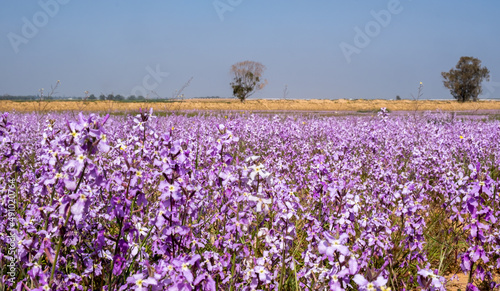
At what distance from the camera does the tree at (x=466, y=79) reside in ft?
205

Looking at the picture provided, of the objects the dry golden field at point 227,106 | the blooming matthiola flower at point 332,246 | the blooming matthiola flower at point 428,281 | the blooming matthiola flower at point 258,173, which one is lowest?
the blooming matthiola flower at point 428,281

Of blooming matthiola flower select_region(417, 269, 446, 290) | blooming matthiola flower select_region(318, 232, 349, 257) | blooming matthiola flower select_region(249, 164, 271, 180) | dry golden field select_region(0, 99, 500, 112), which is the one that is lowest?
blooming matthiola flower select_region(417, 269, 446, 290)

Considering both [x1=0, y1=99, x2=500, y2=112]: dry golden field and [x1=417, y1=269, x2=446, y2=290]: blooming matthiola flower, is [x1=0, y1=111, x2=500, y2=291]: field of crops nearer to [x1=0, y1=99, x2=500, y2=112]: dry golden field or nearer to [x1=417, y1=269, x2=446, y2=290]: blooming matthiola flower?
[x1=417, y1=269, x2=446, y2=290]: blooming matthiola flower

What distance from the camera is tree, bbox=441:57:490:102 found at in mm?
62406

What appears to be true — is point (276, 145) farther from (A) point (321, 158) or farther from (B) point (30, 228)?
(B) point (30, 228)

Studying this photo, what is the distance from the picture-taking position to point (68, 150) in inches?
71.9

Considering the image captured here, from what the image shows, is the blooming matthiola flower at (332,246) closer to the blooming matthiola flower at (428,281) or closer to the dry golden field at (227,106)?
the blooming matthiola flower at (428,281)

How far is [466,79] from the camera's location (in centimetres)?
6303

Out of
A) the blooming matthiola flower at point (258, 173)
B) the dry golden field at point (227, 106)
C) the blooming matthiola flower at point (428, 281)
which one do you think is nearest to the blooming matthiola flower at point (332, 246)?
the blooming matthiola flower at point (428, 281)

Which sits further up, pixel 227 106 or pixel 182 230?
pixel 227 106

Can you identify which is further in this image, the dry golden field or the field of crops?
the dry golden field

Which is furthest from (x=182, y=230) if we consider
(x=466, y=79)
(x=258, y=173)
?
(x=466, y=79)

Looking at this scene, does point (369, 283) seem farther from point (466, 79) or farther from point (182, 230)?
point (466, 79)

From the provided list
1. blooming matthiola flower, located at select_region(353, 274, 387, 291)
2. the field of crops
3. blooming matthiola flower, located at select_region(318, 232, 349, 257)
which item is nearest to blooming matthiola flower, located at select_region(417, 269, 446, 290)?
the field of crops
